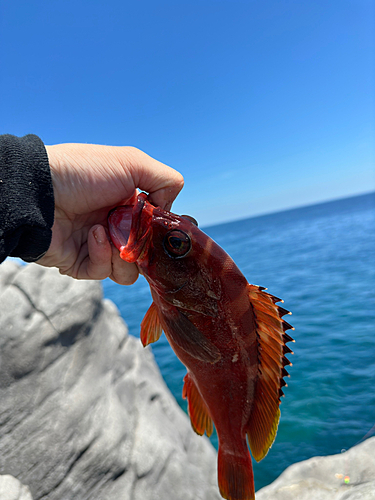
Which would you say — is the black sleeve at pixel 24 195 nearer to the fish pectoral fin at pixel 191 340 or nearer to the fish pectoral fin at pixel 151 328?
the fish pectoral fin at pixel 151 328

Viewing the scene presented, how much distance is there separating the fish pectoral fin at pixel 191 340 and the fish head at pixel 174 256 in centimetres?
8

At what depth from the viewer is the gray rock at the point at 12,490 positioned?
3.46 metres

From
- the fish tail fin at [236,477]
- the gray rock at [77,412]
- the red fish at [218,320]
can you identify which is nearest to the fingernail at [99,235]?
the red fish at [218,320]

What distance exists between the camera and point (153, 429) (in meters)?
4.58

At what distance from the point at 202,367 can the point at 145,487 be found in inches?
128

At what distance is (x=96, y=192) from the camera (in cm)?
214

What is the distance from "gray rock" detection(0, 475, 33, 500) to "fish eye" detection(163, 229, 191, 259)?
3.57 meters

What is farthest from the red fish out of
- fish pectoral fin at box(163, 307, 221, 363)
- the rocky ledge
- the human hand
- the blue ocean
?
the blue ocean

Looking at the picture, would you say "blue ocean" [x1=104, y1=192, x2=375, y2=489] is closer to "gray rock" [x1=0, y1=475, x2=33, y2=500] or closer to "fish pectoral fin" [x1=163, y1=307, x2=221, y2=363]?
"gray rock" [x1=0, y1=475, x2=33, y2=500]

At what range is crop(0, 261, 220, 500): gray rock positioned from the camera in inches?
152

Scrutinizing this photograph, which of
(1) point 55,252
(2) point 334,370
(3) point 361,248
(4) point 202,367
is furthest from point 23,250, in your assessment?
(3) point 361,248

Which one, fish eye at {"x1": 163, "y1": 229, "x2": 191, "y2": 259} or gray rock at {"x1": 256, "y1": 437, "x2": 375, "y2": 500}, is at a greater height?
fish eye at {"x1": 163, "y1": 229, "x2": 191, "y2": 259}

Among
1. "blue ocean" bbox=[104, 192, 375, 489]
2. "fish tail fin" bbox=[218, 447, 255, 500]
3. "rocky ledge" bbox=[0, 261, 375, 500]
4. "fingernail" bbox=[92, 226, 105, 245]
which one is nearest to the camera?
"fish tail fin" bbox=[218, 447, 255, 500]

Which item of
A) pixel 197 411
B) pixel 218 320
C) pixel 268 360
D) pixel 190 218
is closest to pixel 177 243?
pixel 190 218
